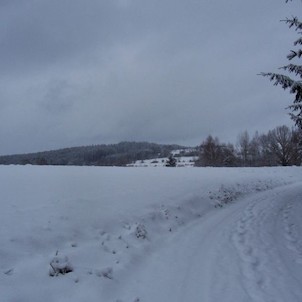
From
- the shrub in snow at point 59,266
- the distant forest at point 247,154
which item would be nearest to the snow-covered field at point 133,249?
the shrub in snow at point 59,266

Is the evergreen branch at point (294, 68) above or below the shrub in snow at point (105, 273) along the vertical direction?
above

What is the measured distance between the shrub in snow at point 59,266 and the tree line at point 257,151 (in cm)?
5523

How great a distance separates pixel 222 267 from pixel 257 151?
87876mm

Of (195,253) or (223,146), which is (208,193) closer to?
(195,253)

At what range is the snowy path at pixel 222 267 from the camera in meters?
5.84

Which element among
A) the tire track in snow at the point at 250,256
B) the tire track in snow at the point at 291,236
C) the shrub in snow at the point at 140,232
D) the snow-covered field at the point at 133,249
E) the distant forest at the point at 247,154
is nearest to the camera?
the snow-covered field at the point at 133,249

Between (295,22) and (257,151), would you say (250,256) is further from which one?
(257,151)

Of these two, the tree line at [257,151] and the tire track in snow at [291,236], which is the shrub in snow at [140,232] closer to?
the tire track in snow at [291,236]

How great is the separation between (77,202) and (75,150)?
116773 millimetres

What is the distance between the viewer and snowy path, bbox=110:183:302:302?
5.84 metres

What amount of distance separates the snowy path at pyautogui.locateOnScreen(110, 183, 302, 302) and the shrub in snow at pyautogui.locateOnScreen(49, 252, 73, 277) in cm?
93

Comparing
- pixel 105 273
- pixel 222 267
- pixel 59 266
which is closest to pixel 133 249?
pixel 105 273

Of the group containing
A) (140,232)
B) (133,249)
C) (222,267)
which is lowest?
(222,267)

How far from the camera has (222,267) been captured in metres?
7.10
